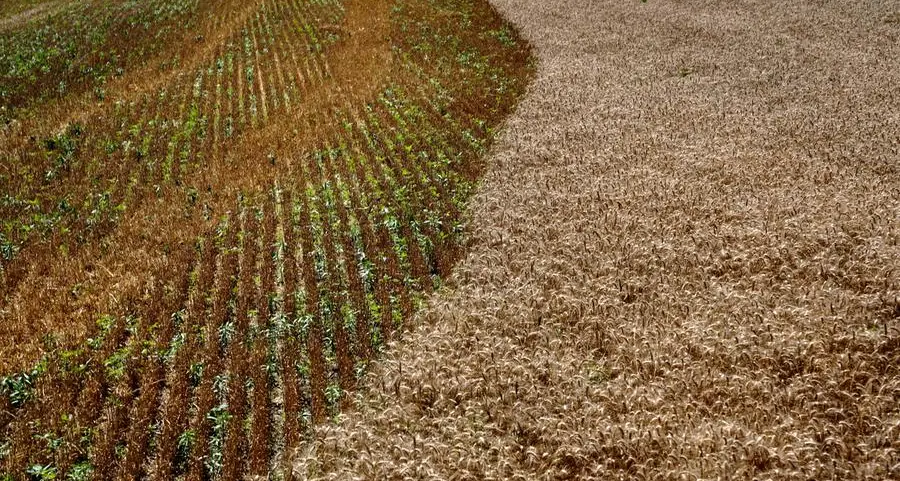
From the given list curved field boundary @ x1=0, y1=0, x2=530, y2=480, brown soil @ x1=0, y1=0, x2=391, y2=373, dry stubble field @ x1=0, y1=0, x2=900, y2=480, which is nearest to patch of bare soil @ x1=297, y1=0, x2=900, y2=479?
dry stubble field @ x1=0, y1=0, x2=900, y2=480

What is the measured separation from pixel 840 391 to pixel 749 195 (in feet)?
17.3

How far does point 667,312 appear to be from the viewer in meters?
8.04

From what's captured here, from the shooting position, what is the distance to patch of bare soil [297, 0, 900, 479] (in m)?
6.04

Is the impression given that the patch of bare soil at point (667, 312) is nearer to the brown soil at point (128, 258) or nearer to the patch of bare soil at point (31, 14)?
the brown soil at point (128, 258)

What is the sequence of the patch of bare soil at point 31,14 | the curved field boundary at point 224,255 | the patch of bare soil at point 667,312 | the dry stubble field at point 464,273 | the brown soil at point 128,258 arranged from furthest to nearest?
the patch of bare soil at point 31,14, the brown soil at point 128,258, the curved field boundary at point 224,255, the dry stubble field at point 464,273, the patch of bare soil at point 667,312

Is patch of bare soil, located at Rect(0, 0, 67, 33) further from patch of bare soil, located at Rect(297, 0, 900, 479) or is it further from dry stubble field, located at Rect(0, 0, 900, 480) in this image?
patch of bare soil, located at Rect(297, 0, 900, 479)

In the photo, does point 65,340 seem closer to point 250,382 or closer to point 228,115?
point 250,382

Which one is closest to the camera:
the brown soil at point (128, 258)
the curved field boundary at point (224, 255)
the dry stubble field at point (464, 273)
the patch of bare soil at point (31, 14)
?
the dry stubble field at point (464, 273)

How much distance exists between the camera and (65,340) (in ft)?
28.2

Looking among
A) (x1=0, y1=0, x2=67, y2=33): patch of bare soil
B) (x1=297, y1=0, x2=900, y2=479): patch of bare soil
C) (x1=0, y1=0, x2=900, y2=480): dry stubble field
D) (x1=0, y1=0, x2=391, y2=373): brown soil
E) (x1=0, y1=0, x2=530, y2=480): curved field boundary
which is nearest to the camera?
(x1=297, y1=0, x2=900, y2=479): patch of bare soil

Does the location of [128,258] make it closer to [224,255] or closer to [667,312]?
[224,255]

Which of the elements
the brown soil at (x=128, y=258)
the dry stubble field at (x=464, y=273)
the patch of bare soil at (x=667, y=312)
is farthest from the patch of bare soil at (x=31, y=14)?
the patch of bare soil at (x=667, y=312)

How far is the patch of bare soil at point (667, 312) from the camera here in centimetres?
604

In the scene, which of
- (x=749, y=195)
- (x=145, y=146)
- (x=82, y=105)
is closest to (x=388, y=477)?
(x=749, y=195)
